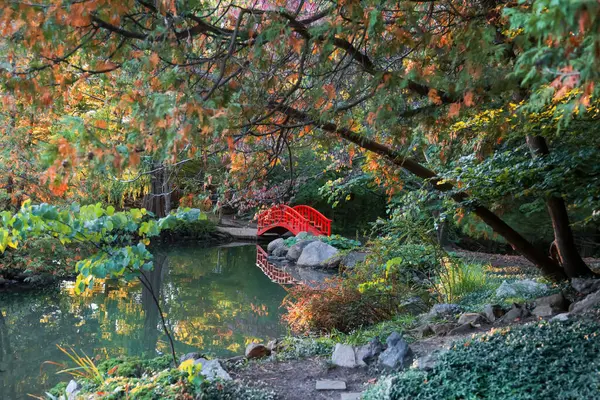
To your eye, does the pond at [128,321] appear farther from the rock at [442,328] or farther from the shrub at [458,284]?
the rock at [442,328]

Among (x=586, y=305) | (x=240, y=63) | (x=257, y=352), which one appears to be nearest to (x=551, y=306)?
(x=586, y=305)

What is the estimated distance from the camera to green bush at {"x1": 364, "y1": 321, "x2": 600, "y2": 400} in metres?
2.80

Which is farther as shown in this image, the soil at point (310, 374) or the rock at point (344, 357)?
the rock at point (344, 357)

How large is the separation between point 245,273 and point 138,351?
6.08 metres

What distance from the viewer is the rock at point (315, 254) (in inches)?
518

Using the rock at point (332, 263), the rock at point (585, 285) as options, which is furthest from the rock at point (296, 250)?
the rock at point (585, 285)

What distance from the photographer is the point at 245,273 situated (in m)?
12.7

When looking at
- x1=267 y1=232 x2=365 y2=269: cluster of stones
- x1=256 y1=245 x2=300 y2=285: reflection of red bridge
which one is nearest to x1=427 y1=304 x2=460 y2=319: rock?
x1=256 y1=245 x2=300 y2=285: reflection of red bridge

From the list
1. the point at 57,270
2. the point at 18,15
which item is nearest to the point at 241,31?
the point at 18,15

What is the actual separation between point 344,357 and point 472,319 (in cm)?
130

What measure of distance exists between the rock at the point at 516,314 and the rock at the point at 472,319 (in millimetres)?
175

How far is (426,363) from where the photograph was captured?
3.37 metres

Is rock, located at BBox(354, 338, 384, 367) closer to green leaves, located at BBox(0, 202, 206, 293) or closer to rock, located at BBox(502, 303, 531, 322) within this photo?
rock, located at BBox(502, 303, 531, 322)

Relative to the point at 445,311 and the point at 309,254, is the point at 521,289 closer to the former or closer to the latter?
→ the point at 445,311
